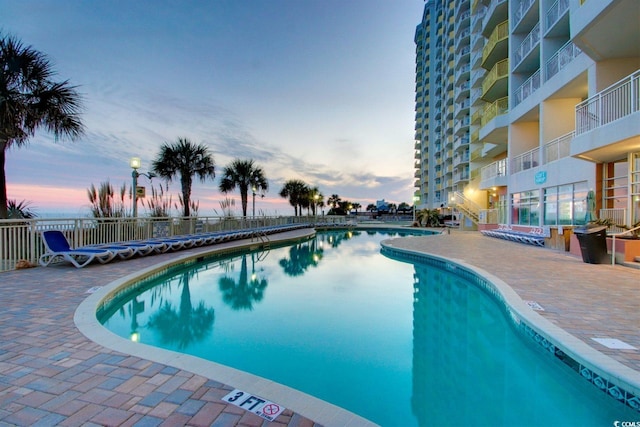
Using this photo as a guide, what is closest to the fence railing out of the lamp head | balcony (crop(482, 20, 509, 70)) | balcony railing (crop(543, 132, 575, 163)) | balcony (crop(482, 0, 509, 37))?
the lamp head

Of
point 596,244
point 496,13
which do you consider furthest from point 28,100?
point 496,13

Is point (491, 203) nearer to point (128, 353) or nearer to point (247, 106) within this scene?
point (247, 106)

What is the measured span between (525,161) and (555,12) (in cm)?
640

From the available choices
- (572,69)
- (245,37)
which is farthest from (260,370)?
(245,37)

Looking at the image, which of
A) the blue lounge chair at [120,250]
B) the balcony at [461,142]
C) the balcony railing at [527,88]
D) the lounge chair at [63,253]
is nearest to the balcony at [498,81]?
the balcony railing at [527,88]

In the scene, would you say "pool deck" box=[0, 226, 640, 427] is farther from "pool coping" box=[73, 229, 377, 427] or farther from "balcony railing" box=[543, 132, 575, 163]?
"balcony railing" box=[543, 132, 575, 163]

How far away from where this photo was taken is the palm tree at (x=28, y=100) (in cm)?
782

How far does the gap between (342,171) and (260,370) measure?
49.4 m

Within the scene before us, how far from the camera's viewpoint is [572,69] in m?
11.4

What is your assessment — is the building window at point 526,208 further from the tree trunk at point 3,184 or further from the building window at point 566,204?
the tree trunk at point 3,184

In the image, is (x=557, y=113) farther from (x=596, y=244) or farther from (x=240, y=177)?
(x=240, y=177)

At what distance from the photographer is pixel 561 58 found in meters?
12.6

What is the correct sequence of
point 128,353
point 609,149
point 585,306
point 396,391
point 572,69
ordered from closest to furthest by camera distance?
point 128,353
point 396,391
point 585,306
point 609,149
point 572,69

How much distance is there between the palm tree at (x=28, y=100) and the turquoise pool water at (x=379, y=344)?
498 cm
